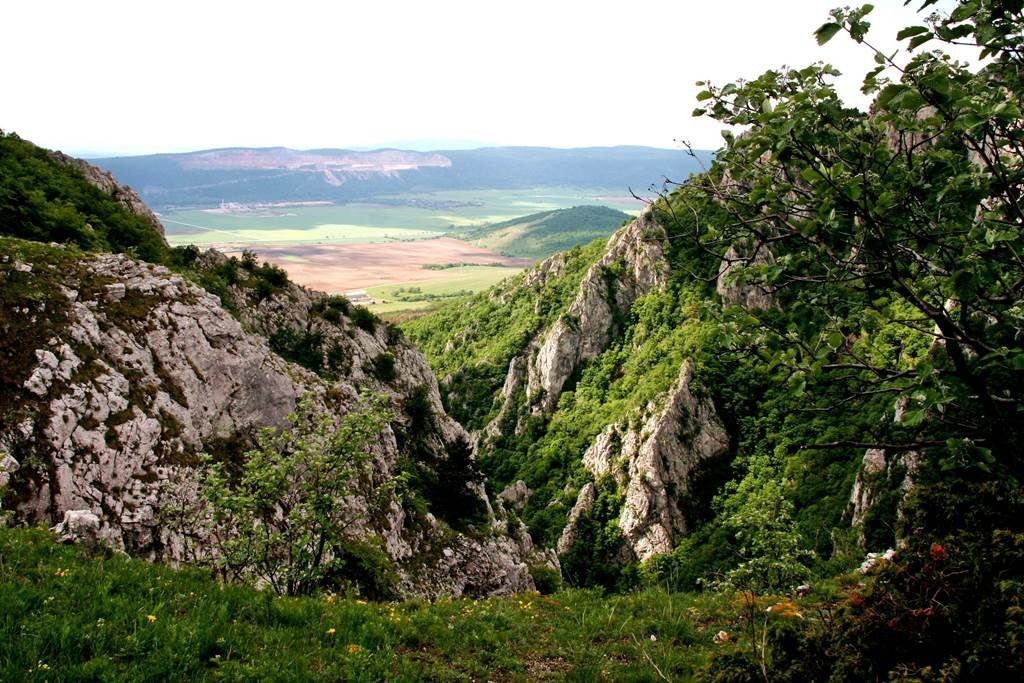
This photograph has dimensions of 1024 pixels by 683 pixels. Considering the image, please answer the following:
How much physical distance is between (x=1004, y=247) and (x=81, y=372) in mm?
24397

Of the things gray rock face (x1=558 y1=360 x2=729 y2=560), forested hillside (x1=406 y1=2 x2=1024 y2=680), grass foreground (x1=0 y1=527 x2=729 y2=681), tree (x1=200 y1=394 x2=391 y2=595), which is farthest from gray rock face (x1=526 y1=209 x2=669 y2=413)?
forested hillside (x1=406 y1=2 x2=1024 y2=680)

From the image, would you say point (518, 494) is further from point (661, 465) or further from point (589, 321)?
point (589, 321)

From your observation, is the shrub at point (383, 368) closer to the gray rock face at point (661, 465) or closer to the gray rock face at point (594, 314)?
the gray rock face at point (661, 465)

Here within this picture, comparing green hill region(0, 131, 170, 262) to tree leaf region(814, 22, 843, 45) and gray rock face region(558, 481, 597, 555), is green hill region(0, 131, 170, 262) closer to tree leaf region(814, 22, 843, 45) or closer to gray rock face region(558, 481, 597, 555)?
tree leaf region(814, 22, 843, 45)

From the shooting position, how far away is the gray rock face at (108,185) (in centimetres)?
4322

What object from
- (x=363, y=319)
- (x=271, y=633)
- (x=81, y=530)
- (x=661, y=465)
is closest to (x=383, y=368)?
(x=363, y=319)

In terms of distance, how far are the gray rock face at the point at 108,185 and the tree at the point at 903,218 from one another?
165 ft

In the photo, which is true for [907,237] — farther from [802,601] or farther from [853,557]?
[853,557]

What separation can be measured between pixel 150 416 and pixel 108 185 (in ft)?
117

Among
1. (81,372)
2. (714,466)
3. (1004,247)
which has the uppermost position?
(1004,247)

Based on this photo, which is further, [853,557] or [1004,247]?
[853,557]

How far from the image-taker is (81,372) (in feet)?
62.5

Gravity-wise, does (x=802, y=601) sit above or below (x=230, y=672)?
below

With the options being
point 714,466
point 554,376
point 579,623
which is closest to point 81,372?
point 579,623
